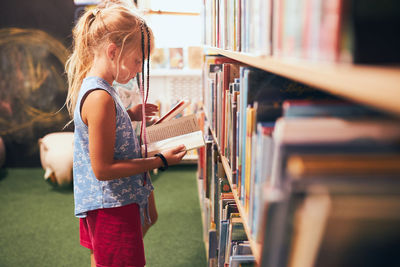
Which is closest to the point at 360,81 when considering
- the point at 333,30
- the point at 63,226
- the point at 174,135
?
the point at 333,30

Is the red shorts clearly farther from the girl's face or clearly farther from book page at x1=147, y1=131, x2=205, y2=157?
the girl's face

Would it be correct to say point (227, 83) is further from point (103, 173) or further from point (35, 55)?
point (35, 55)

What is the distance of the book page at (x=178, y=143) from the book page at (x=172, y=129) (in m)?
0.03

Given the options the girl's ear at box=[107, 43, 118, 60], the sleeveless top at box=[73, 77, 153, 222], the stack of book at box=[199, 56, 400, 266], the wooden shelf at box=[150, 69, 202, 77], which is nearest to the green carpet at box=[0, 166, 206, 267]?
the sleeveless top at box=[73, 77, 153, 222]

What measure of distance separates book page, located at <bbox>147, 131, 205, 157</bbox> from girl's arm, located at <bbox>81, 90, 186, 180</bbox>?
19cm

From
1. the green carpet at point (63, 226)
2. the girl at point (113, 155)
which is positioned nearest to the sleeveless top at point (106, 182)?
the girl at point (113, 155)

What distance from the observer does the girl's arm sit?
3.59 feet

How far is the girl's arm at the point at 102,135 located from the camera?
1094 mm

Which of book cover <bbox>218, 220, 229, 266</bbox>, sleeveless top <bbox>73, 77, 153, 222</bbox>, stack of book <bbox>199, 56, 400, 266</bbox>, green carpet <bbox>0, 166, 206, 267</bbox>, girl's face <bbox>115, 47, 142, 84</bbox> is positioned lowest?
green carpet <bbox>0, 166, 206, 267</bbox>

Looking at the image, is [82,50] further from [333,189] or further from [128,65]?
[333,189]

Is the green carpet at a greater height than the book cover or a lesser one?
lesser

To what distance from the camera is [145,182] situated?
135 cm

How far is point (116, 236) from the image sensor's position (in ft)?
4.16

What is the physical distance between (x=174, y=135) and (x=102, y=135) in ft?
1.25
